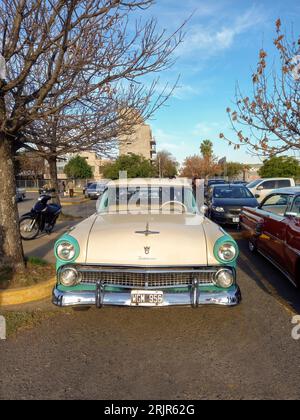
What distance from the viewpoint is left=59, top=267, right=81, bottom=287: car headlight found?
3.50 metres

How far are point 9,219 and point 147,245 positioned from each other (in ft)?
9.07

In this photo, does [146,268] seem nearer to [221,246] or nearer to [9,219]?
[221,246]

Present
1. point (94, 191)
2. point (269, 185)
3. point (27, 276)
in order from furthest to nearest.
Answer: point (94, 191), point (269, 185), point (27, 276)

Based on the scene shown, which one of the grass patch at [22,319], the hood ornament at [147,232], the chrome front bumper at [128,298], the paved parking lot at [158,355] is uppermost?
the hood ornament at [147,232]

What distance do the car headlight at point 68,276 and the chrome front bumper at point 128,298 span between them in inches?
4.3

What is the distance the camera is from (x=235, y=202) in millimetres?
10734

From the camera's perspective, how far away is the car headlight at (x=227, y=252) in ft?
11.5

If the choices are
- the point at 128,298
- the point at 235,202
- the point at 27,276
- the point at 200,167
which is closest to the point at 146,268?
the point at 128,298

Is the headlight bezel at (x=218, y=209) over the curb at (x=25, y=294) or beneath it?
over

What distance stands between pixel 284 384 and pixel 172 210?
2.85 metres

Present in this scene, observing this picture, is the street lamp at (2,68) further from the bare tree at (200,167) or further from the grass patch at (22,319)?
the bare tree at (200,167)

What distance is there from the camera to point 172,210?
5.04 metres

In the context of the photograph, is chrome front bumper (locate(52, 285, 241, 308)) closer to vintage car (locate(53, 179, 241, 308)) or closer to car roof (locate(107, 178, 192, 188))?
vintage car (locate(53, 179, 241, 308))

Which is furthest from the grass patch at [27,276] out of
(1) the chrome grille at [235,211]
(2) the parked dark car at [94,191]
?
(2) the parked dark car at [94,191]
